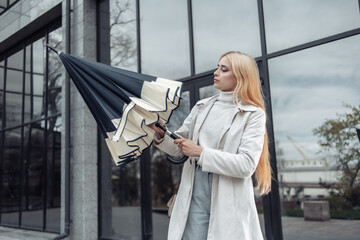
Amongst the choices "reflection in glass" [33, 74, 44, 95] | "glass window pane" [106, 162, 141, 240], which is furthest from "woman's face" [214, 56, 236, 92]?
"reflection in glass" [33, 74, 44, 95]

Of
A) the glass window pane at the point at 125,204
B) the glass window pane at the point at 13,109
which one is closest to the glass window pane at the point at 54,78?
the glass window pane at the point at 13,109

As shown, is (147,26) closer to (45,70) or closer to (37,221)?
(45,70)

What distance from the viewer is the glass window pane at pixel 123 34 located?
6742 millimetres

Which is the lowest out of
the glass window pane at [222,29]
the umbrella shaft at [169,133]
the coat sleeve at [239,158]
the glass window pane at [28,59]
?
the coat sleeve at [239,158]

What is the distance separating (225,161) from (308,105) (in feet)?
16.6

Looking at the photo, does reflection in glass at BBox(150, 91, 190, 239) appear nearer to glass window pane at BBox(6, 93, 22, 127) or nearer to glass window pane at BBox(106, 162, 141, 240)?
glass window pane at BBox(106, 162, 141, 240)

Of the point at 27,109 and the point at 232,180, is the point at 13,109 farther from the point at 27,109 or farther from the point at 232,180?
the point at 232,180

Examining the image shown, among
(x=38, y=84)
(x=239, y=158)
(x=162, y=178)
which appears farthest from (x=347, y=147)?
(x=38, y=84)

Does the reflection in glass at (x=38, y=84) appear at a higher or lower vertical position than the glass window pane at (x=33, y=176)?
higher

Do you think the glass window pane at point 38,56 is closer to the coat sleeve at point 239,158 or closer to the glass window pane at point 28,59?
the glass window pane at point 28,59

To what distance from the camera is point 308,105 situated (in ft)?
21.7

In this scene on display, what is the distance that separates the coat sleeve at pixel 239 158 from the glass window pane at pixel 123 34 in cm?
476

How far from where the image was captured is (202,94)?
5500 millimetres

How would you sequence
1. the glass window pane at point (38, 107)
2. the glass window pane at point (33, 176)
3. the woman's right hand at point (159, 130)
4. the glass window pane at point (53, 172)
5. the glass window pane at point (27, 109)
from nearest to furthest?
the woman's right hand at point (159, 130), the glass window pane at point (53, 172), the glass window pane at point (33, 176), the glass window pane at point (38, 107), the glass window pane at point (27, 109)
